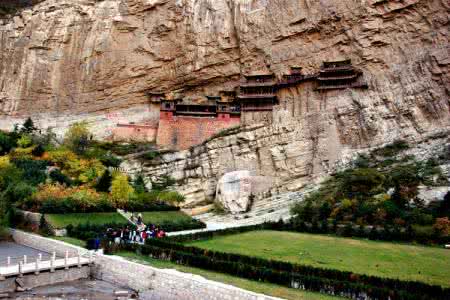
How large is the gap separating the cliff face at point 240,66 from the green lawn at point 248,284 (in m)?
20.0

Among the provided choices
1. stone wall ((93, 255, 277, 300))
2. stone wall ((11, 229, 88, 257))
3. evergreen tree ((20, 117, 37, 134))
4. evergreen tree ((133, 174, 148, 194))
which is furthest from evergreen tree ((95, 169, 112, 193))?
stone wall ((93, 255, 277, 300))

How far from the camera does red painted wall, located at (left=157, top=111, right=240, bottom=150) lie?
41219 mm

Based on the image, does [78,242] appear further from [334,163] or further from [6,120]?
[6,120]

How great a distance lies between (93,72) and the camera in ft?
155

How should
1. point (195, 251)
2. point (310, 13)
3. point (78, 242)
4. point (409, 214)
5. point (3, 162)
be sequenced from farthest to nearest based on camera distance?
point (310, 13) < point (3, 162) < point (409, 214) < point (78, 242) < point (195, 251)

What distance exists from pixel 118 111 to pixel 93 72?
488cm

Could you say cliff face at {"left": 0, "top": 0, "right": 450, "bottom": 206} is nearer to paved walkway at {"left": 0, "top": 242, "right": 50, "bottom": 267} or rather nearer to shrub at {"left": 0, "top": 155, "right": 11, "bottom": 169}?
shrub at {"left": 0, "top": 155, "right": 11, "bottom": 169}

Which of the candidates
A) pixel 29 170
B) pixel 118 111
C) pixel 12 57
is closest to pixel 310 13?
pixel 118 111

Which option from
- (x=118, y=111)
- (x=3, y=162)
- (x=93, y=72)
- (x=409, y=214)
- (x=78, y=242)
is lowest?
(x=78, y=242)

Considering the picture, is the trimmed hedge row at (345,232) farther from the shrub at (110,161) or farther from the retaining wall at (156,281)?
the shrub at (110,161)

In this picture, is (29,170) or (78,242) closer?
(78,242)

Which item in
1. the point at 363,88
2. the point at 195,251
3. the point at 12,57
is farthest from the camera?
the point at 12,57

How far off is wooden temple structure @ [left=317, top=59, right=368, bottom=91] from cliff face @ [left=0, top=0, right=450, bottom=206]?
610 millimetres

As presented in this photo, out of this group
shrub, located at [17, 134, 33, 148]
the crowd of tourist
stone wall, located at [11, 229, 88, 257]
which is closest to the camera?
stone wall, located at [11, 229, 88, 257]
